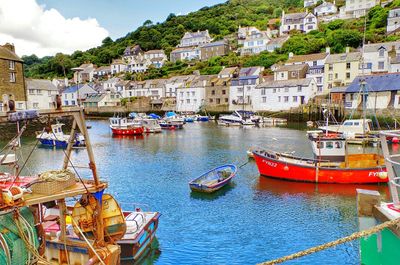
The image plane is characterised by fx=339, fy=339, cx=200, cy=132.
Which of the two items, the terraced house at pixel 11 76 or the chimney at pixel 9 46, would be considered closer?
the terraced house at pixel 11 76

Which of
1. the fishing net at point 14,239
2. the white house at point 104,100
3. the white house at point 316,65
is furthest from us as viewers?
the white house at point 104,100

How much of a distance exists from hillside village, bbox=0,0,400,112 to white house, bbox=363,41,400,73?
0.17m

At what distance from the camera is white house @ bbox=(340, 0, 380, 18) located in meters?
112

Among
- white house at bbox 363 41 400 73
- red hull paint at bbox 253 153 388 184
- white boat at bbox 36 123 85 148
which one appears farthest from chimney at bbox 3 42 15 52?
white house at bbox 363 41 400 73

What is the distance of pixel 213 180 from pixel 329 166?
314 inches

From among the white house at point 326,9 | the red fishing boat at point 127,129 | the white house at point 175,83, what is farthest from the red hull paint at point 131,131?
the white house at point 326,9

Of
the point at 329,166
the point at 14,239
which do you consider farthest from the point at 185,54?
the point at 14,239

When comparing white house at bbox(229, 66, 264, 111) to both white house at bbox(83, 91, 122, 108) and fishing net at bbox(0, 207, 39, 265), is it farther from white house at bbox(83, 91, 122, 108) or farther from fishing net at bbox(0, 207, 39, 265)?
fishing net at bbox(0, 207, 39, 265)

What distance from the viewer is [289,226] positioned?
641 inches

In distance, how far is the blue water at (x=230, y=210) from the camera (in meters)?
13.8

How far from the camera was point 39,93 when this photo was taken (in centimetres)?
6794

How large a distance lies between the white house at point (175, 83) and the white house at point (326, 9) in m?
61.8

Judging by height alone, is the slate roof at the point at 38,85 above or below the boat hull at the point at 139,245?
above

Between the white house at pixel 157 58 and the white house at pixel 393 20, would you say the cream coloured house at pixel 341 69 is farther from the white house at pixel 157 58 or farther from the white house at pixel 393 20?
the white house at pixel 157 58
